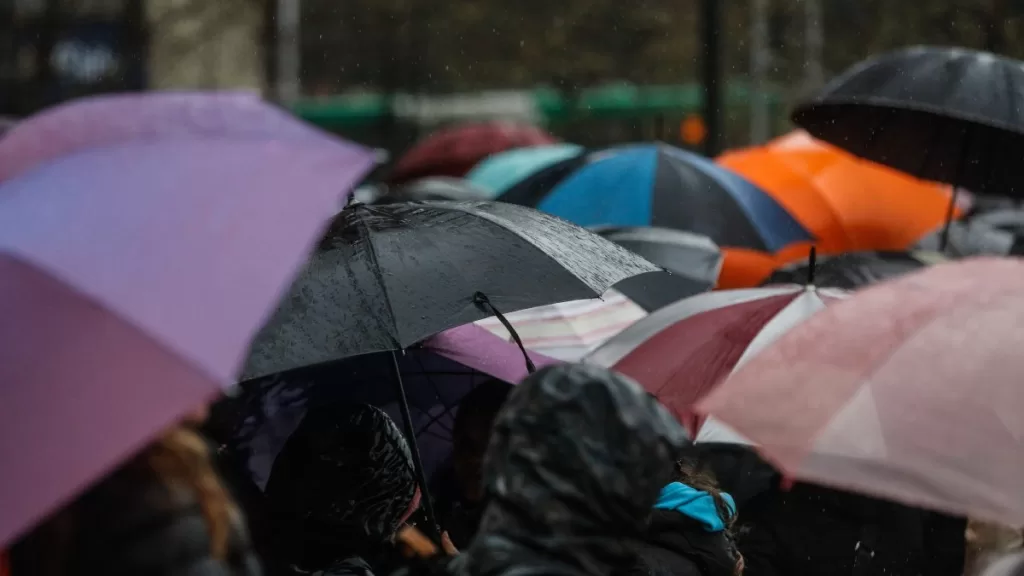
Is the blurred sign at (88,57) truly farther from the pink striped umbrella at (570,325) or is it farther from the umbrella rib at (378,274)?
the umbrella rib at (378,274)

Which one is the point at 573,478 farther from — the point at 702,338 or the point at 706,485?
the point at 702,338

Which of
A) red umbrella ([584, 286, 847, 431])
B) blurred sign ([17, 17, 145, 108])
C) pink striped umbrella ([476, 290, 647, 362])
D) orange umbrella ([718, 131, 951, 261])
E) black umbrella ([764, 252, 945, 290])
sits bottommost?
blurred sign ([17, 17, 145, 108])

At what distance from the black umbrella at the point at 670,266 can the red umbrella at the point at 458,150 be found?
27.5ft

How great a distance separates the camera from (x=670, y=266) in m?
6.02

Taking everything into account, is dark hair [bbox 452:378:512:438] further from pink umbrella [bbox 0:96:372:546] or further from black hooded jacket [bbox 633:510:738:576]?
pink umbrella [bbox 0:96:372:546]

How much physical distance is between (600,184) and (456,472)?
331cm

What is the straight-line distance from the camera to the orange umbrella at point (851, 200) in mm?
8641

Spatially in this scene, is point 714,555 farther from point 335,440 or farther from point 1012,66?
point 1012,66

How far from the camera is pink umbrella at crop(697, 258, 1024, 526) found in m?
2.80

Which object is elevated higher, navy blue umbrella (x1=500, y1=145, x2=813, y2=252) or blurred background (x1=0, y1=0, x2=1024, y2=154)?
navy blue umbrella (x1=500, y1=145, x2=813, y2=252)

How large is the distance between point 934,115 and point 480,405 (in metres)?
3.80

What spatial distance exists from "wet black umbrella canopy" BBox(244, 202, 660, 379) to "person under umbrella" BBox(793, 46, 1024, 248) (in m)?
2.73

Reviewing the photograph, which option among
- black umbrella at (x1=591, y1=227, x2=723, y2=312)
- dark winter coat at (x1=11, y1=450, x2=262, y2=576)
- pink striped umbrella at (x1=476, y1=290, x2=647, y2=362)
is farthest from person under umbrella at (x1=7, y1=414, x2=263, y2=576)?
black umbrella at (x1=591, y1=227, x2=723, y2=312)

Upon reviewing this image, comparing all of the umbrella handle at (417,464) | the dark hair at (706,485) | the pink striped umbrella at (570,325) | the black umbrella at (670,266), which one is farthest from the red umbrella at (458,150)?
the dark hair at (706,485)
